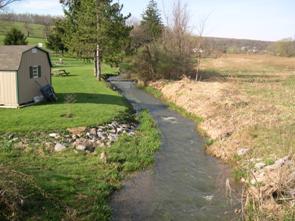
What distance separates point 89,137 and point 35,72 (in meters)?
7.85

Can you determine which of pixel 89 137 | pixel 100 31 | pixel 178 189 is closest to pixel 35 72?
pixel 89 137

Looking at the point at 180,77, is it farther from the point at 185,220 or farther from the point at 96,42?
the point at 185,220

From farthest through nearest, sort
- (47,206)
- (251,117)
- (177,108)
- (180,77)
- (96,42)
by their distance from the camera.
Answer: (180,77) → (96,42) → (177,108) → (251,117) → (47,206)

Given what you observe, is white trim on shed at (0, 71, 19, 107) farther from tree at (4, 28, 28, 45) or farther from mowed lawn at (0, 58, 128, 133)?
tree at (4, 28, 28, 45)

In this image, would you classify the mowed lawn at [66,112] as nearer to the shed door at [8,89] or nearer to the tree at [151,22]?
the shed door at [8,89]

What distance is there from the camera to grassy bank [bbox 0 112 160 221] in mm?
8273

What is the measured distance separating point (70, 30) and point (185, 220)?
29285mm

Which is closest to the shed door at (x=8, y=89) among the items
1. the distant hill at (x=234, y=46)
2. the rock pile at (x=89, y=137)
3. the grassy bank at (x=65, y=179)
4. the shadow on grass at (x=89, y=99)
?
the shadow on grass at (x=89, y=99)

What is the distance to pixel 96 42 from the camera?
31734 mm

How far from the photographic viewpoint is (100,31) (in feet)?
100

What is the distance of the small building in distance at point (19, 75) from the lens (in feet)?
60.2

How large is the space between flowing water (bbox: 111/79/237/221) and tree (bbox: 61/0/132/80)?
1726cm

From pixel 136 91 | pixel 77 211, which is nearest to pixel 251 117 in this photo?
pixel 77 211

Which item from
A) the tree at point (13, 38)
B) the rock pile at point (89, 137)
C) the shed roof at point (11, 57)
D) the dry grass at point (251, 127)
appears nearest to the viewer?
the dry grass at point (251, 127)
